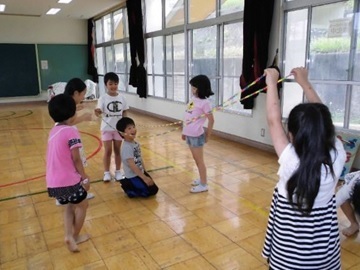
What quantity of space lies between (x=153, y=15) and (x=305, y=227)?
7.18 m

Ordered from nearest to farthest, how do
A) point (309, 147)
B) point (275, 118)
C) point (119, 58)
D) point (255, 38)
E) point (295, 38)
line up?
point (309, 147) → point (275, 118) → point (295, 38) → point (255, 38) → point (119, 58)

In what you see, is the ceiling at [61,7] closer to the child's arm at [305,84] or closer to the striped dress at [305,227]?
the child's arm at [305,84]

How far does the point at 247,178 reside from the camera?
139 inches

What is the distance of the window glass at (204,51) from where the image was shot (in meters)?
5.64

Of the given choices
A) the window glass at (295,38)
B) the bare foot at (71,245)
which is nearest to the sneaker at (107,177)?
the bare foot at (71,245)

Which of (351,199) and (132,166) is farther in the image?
(132,166)

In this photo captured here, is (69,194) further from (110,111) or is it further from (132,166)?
(110,111)

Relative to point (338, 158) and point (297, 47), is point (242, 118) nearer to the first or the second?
point (297, 47)

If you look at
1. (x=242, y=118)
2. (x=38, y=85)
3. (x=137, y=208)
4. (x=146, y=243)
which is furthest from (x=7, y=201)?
(x=38, y=85)

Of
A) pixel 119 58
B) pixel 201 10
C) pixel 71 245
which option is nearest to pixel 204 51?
pixel 201 10

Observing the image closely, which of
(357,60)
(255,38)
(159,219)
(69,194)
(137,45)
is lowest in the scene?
(159,219)

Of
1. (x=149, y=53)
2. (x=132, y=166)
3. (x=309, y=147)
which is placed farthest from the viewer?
(x=149, y=53)

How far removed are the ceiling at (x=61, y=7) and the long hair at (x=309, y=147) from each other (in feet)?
27.5

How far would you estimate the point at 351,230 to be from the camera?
2318mm
